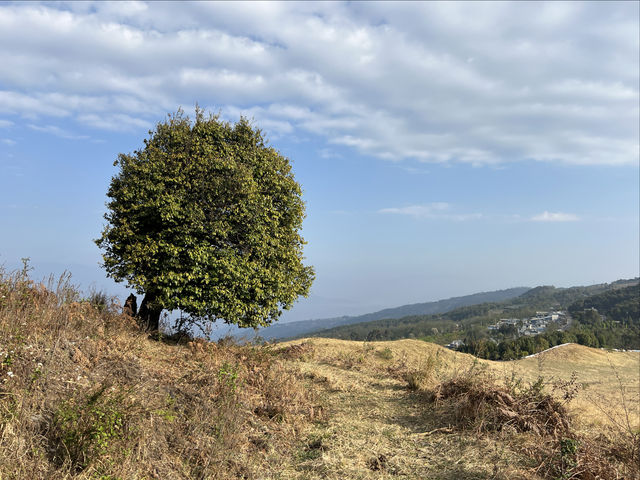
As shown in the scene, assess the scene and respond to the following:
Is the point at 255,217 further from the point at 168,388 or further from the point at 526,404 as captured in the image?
the point at 526,404

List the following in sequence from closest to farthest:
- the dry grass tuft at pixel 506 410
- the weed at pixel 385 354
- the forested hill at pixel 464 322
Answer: the dry grass tuft at pixel 506 410 → the weed at pixel 385 354 → the forested hill at pixel 464 322

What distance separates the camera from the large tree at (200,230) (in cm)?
966

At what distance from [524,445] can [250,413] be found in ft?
13.4

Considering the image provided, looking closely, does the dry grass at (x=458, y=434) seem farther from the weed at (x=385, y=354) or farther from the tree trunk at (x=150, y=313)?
the weed at (x=385, y=354)

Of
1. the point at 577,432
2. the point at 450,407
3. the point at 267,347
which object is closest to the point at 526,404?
the point at 577,432

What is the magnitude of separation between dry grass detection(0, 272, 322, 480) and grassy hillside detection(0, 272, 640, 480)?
0.02 meters

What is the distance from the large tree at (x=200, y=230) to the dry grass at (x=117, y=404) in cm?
184

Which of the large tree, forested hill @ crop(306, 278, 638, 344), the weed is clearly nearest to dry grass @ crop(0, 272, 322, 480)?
the large tree

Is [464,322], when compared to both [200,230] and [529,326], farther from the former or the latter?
[200,230]

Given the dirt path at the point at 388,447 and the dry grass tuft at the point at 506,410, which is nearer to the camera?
the dirt path at the point at 388,447

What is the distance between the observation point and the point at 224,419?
5461mm

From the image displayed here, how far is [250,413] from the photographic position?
6.40 metres

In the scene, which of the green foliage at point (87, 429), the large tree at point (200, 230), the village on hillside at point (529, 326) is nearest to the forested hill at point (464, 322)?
the village on hillside at point (529, 326)

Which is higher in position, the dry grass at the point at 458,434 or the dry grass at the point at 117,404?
the dry grass at the point at 117,404
